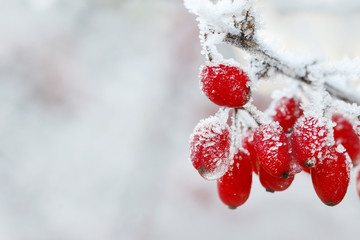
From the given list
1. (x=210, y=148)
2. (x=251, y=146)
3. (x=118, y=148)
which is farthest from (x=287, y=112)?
(x=118, y=148)

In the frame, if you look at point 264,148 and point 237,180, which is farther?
point 237,180

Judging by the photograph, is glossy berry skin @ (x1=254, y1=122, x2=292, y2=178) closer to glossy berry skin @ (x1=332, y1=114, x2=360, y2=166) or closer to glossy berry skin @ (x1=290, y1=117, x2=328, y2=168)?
glossy berry skin @ (x1=290, y1=117, x2=328, y2=168)

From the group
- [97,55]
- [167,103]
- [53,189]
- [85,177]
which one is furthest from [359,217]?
[97,55]

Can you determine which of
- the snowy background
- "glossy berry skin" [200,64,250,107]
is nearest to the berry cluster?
"glossy berry skin" [200,64,250,107]

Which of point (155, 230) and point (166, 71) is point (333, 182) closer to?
point (155, 230)

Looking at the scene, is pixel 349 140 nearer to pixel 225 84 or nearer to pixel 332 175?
Answer: pixel 332 175

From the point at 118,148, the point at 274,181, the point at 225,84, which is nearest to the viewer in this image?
the point at 225,84
